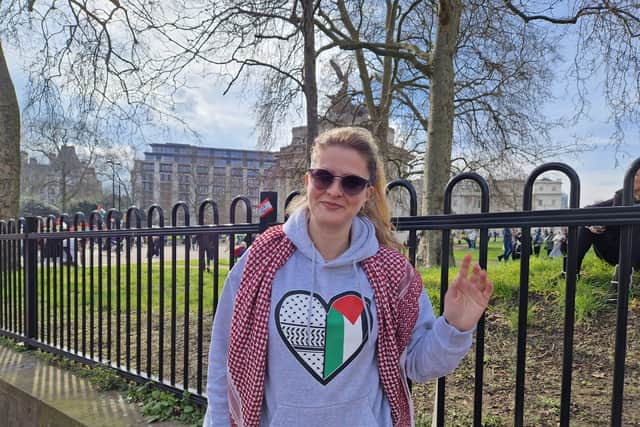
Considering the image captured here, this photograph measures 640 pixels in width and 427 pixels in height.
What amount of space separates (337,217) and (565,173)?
0.88m

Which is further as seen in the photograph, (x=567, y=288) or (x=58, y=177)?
(x=58, y=177)

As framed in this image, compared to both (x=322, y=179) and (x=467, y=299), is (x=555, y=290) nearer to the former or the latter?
(x=467, y=299)

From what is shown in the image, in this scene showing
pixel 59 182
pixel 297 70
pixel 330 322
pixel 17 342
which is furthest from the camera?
pixel 59 182

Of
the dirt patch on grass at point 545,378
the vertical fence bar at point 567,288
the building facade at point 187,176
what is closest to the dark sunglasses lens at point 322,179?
the vertical fence bar at point 567,288

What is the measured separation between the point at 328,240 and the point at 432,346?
531 mm

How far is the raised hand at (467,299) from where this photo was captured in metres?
1.38

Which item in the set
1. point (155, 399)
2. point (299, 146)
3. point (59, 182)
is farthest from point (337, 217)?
point (59, 182)

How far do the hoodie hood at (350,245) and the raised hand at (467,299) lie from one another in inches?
12.6

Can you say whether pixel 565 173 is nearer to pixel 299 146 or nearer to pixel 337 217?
pixel 337 217

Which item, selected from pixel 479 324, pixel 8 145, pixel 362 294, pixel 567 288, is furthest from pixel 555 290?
pixel 8 145

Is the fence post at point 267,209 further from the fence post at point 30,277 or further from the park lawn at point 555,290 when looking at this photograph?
the fence post at point 30,277

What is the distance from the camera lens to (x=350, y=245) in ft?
5.21

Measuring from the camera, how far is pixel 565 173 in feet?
5.15

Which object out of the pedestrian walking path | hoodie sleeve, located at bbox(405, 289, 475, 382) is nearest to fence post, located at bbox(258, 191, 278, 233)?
hoodie sleeve, located at bbox(405, 289, 475, 382)
